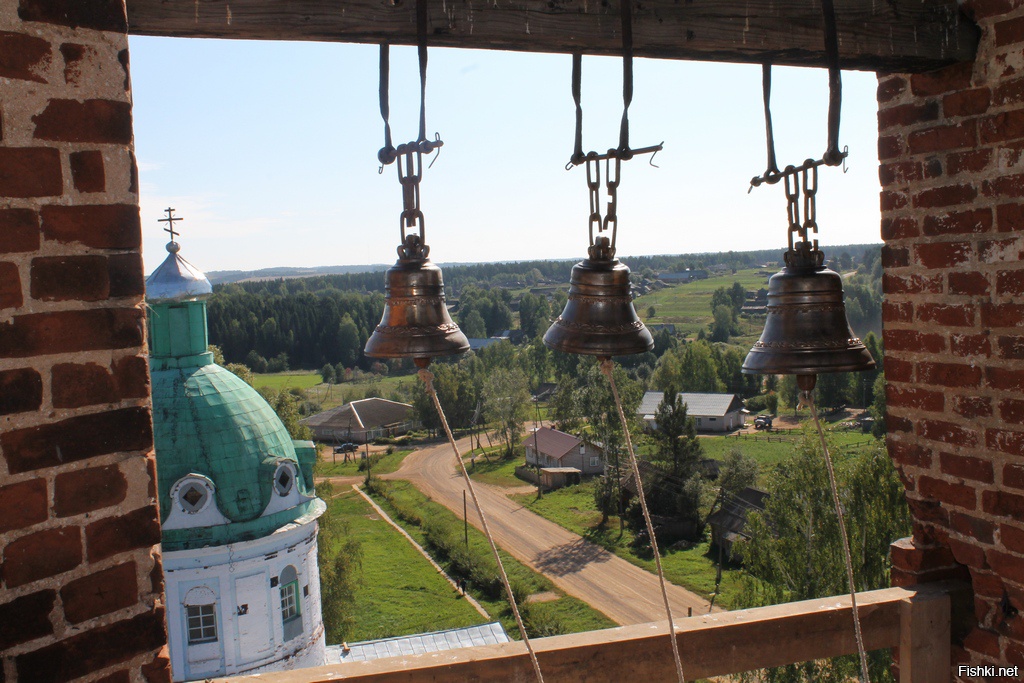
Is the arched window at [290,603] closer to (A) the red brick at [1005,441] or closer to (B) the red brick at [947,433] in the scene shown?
(B) the red brick at [947,433]

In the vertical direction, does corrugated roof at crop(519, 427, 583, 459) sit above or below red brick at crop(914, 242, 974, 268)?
below

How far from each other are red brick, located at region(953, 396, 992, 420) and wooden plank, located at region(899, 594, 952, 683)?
1.95 feet

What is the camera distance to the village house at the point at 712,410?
135 feet

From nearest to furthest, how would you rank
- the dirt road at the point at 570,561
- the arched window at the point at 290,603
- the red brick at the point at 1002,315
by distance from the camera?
the red brick at the point at 1002,315
the arched window at the point at 290,603
the dirt road at the point at 570,561

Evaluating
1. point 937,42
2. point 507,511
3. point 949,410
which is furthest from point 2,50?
point 507,511

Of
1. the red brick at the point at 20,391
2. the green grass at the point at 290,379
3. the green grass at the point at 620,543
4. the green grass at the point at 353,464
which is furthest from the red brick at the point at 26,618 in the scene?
the green grass at the point at 290,379

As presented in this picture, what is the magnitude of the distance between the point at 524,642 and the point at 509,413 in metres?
34.3

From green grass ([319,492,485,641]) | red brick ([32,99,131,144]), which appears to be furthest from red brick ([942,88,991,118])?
green grass ([319,492,485,641])

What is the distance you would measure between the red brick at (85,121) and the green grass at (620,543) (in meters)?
16.9

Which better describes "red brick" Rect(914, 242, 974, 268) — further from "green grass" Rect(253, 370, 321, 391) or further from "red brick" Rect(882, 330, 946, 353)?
"green grass" Rect(253, 370, 321, 391)

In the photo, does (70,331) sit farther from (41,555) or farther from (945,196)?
(945,196)

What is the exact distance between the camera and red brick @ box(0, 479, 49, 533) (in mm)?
1402

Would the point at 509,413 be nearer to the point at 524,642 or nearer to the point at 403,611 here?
the point at 403,611

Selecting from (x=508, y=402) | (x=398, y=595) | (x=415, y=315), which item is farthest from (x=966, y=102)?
(x=508, y=402)
